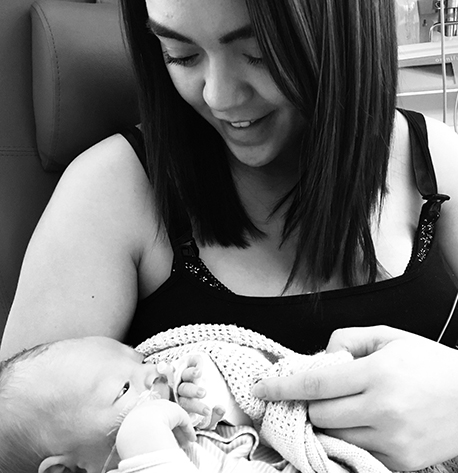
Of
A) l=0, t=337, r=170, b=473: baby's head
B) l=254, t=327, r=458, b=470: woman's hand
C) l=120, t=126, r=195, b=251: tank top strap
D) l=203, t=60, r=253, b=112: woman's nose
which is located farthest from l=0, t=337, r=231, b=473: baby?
l=203, t=60, r=253, b=112: woman's nose

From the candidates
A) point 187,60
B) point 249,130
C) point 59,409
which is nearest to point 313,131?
point 249,130

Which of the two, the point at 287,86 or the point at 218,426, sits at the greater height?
the point at 287,86

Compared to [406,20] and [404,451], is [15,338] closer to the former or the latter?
[404,451]

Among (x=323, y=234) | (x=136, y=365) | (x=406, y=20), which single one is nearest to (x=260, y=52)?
(x=323, y=234)

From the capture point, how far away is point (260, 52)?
37.5 inches

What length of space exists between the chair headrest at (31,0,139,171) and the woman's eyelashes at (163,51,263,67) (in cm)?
18

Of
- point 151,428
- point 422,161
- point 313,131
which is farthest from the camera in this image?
point 422,161

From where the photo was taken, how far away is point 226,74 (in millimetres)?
1006

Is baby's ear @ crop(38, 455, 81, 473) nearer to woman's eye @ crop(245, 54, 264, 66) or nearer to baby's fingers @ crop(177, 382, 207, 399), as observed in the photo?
baby's fingers @ crop(177, 382, 207, 399)

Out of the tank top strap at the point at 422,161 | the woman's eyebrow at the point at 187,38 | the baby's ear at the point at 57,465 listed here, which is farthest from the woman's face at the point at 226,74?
Result: the baby's ear at the point at 57,465

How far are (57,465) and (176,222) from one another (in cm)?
47

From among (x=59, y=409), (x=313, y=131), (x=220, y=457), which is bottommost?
(x=220, y=457)

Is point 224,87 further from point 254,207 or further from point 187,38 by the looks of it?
point 254,207

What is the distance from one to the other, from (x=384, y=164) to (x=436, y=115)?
1135 mm
